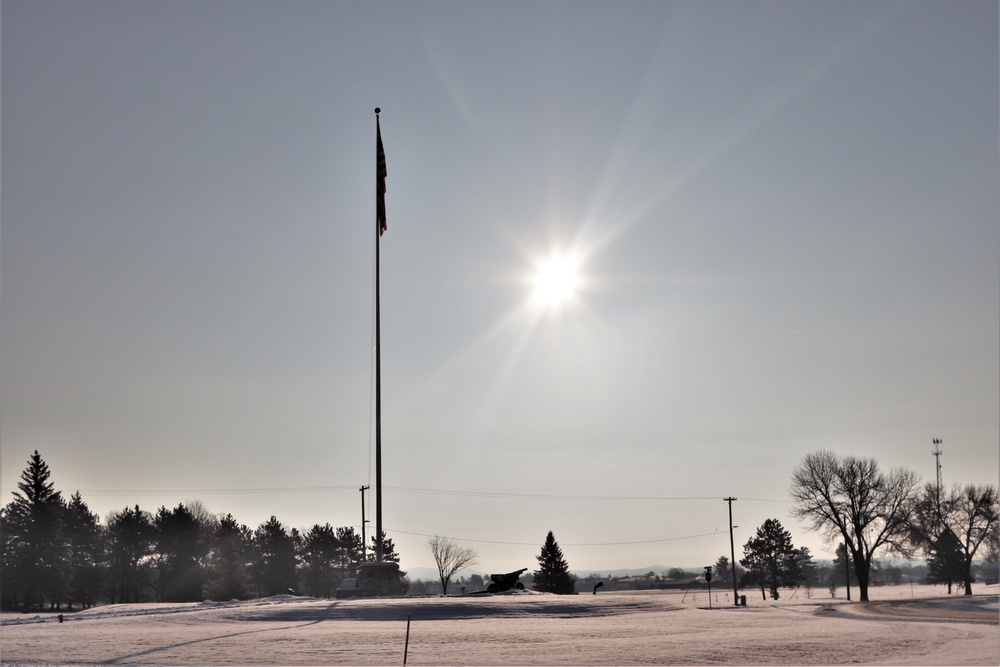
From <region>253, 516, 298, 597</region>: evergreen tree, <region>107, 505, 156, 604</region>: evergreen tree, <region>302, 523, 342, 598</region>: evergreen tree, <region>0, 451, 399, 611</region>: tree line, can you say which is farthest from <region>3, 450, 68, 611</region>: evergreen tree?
<region>302, 523, 342, 598</region>: evergreen tree

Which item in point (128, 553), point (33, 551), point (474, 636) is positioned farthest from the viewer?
point (128, 553)

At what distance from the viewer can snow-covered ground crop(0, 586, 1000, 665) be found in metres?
21.6

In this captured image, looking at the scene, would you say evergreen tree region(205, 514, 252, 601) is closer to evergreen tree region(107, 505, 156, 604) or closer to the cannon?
evergreen tree region(107, 505, 156, 604)

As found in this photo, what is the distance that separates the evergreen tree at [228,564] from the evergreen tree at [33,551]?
62.2 feet

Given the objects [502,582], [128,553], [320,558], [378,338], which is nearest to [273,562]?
[320,558]

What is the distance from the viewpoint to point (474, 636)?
2673cm

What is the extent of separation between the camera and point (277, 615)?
33.4 metres

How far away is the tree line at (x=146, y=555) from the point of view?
74.1 m

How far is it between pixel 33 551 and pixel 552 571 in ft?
195

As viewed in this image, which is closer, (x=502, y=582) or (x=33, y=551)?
(x=502, y=582)

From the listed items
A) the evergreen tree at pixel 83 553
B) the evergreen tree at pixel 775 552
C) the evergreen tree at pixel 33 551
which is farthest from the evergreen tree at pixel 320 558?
the evergreen tree at pixel 775 552

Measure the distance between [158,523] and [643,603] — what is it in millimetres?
68655

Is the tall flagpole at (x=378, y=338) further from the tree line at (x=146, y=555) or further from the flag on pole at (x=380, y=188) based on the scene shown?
the tree line at (x=146, y=555)

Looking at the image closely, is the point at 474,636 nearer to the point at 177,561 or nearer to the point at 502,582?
the point at 502,582
